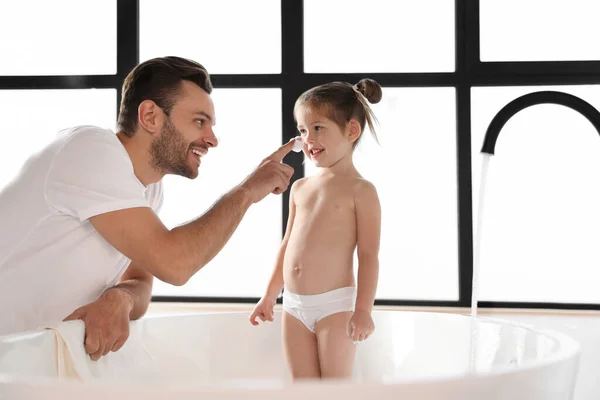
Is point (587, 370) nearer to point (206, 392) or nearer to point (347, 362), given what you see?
point (347, 362)

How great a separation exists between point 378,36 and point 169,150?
120 centimetres

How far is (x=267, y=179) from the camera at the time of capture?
1.42m

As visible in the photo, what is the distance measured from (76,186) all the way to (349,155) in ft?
2.25

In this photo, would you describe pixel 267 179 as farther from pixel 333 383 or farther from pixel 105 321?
pixel 333 383

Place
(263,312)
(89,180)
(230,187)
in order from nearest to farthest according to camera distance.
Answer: (89,180) → (263,312) → (230,187)

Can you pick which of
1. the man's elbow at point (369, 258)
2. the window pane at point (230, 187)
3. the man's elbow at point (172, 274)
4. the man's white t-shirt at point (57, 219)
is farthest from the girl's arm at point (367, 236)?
the window pane at point (230, 187)

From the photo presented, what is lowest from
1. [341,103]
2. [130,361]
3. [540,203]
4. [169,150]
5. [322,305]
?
[130,361]

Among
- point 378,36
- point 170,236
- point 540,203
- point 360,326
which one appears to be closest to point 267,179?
point 170,236

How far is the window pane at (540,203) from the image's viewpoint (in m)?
2.32

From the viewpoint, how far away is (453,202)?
2373 millimetres

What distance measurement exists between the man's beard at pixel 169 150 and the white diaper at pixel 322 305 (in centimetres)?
41

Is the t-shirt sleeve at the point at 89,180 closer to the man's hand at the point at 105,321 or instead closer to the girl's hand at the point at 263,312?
the man's hand at the point at 105,321

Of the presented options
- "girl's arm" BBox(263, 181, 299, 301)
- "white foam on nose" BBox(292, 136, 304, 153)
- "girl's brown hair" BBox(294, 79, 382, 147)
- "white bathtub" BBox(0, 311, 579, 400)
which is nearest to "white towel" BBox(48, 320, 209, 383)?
"white bathtub" BBox(0, 311, 579, 400)

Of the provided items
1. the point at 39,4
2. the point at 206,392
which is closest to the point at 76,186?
the point at 206,392
